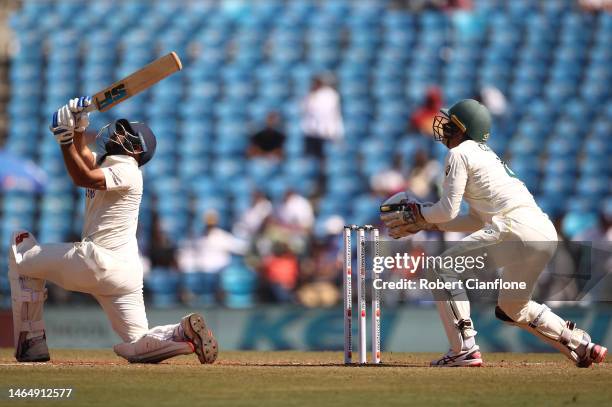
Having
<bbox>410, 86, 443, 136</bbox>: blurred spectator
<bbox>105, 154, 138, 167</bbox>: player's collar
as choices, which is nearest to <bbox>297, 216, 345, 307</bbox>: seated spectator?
<bbox>410, 86, 443, 136</bbox>: blurred spectator

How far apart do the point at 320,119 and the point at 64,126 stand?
877cm

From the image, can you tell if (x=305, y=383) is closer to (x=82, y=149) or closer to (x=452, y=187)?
(x=452, y=187)

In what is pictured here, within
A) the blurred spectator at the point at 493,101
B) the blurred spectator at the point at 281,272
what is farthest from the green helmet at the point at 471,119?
the blurred spectator at the point at 493,101

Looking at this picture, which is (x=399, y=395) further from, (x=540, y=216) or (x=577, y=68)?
(x=577, y=68)

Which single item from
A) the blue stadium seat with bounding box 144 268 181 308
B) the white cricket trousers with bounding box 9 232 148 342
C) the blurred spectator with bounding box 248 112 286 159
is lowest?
the blue stadium seat with bounding box 144 268 181 308

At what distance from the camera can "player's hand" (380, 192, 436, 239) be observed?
7.98m

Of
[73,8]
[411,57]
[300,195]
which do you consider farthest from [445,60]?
[73,8]

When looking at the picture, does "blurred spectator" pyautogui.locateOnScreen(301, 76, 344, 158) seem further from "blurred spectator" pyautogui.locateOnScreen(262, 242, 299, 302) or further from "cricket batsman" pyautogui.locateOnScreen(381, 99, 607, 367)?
"cricket batsman" pyautogui.locateOnScreen(381, 99, 607, 367)

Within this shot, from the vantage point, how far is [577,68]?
17.9 meters

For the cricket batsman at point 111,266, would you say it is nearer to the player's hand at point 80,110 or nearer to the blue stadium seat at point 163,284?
the player's hand at point 80,110

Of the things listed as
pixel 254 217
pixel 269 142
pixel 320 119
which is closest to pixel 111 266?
pixel 254 217

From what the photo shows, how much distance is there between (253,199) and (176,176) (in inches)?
76.3

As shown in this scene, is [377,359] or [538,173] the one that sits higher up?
[538,173]

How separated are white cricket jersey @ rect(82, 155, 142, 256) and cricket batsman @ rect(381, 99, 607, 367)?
1.79m
